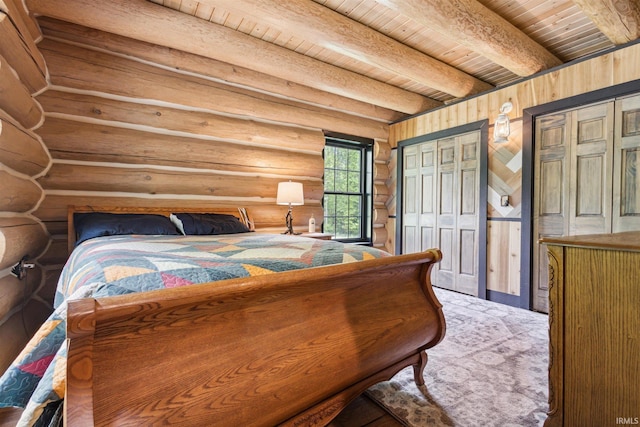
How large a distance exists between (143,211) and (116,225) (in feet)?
1.70

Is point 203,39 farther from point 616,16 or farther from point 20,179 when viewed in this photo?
point 616,16

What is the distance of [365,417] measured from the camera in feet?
5.18

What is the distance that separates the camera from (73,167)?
280 centimetres

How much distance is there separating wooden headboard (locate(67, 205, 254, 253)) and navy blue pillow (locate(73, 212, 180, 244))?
0.24ft

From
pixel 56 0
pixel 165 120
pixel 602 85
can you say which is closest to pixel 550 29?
pixel 602 85

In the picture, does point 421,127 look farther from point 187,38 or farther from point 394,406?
point 394,406

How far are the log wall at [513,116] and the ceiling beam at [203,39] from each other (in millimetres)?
1287

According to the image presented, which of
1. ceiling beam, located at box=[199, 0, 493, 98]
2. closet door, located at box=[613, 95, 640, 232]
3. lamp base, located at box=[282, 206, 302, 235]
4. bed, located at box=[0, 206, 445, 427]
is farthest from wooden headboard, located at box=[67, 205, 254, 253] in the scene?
closet door, located at box=[613, 95, 640, 232]

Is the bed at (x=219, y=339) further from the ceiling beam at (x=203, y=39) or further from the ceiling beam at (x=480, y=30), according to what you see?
the ceiling beam at (x=203, y=39)

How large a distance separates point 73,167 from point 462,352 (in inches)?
147

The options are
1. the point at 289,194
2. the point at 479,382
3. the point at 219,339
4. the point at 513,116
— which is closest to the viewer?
the point at 219,339

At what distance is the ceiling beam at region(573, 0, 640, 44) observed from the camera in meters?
2.18

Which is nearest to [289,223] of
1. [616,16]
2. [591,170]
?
[591,170]

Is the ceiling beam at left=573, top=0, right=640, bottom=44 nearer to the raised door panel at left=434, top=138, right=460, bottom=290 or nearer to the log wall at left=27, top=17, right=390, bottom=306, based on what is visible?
the raised door panel at left=434, top=138, right=460, bottom=290
